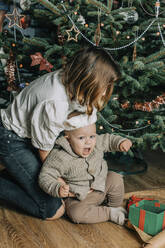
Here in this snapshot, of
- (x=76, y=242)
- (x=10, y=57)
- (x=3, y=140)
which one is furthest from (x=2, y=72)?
(x=76, y=242)

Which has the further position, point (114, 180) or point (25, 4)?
point (25, 4)

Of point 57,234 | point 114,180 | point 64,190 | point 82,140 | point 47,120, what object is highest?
point 47,120

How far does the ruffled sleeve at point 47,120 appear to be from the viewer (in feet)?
3.81

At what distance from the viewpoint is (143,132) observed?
6.66ft

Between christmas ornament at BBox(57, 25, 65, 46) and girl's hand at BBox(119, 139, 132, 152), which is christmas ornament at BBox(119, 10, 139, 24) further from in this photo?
girl's hand at BBox(119, 139, 132, 152)

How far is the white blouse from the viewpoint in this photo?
1.17m

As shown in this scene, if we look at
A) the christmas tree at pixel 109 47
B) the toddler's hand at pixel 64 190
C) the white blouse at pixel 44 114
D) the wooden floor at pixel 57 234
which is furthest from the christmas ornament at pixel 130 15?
the wooden floor at pixel 57 234

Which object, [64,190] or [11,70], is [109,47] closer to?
[11,70]

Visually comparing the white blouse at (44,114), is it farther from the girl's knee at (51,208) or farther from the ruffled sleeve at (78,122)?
the girl's knee at (51,208)

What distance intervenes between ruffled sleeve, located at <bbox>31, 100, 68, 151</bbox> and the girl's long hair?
0.28 feet

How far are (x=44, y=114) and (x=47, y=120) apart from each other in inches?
1.1

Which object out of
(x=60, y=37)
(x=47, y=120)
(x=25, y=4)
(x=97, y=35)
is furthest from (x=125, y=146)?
(x=25, y=4)

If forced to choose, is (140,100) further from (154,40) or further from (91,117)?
(91,117)

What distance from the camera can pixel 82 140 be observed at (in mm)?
1348
